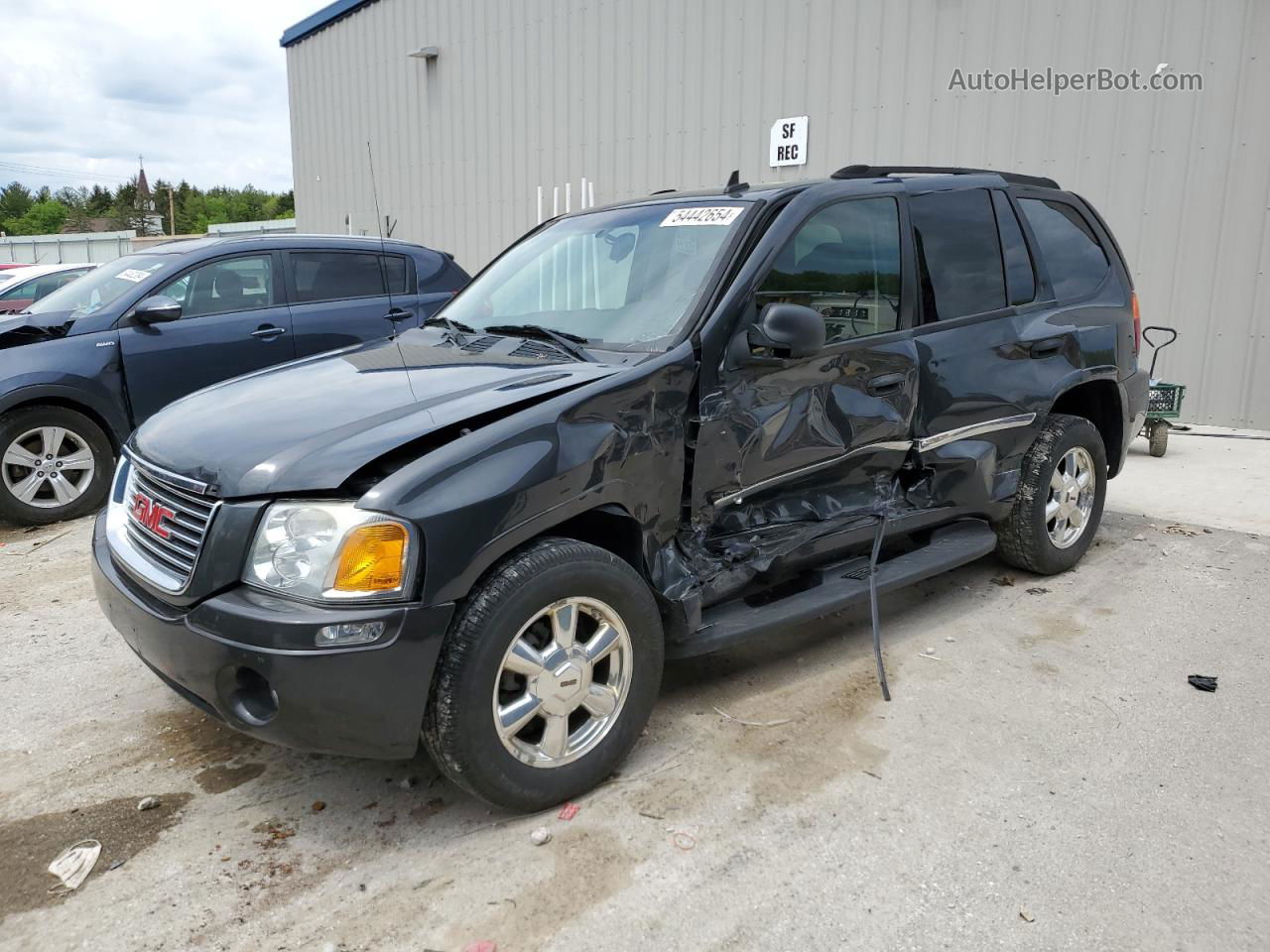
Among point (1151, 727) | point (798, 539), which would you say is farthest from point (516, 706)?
point (1151, 727)

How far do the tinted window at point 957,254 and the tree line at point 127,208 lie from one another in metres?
63.4

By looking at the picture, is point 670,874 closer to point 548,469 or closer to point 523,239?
point 548,469

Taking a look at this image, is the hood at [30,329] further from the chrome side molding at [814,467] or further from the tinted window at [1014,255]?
the tinted window at [1014,255]

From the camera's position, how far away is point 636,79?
11.2m

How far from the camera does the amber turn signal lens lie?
2363 millimetres

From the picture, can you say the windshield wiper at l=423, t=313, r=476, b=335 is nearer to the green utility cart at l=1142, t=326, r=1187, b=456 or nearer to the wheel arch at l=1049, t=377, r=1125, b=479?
the wheel arch at l=1049, t=377, r=1125, b=479

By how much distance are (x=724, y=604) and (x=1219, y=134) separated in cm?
668

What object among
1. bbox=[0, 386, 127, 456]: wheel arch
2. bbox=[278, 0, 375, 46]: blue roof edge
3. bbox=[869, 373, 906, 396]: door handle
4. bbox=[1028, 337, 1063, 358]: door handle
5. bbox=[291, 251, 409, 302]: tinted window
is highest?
bbox=[278, 0, 375, 46]: blue roof edge

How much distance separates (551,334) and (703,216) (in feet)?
2.38

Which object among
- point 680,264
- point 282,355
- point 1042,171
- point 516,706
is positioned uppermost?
point 1042,171

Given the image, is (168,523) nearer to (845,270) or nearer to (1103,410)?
(845,270)

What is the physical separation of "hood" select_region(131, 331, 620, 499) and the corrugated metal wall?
6.78 meters

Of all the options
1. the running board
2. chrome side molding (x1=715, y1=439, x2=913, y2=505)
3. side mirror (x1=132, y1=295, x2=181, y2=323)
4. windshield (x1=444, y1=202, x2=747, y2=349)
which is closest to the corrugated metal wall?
the running board

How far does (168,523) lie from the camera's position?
8.95ft
